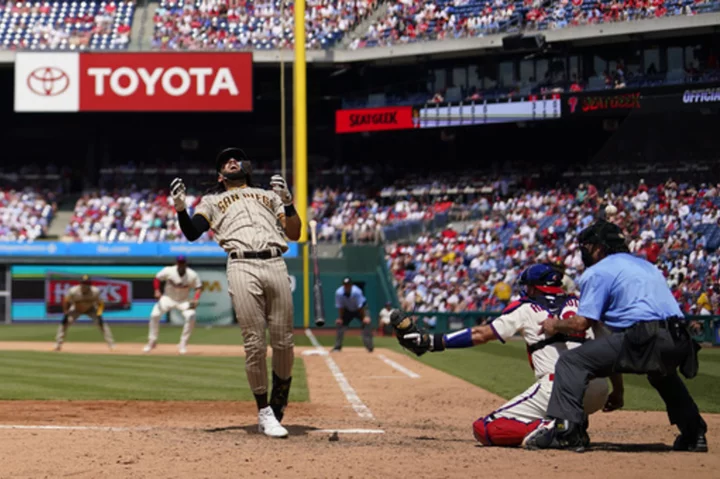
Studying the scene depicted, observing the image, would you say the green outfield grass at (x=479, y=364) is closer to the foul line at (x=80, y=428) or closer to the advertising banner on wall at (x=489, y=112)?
the foul line at (x=80, y=428)

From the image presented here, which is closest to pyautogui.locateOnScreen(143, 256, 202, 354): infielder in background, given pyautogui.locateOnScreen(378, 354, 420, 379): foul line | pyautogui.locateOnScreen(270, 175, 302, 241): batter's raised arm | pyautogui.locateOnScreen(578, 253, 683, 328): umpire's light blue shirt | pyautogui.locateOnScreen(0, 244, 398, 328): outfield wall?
pyautogui.locateOnScreen(378, 354, 420, 379): foul line

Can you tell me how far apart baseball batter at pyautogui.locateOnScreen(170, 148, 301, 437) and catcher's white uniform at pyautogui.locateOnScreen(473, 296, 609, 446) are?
5.12ft

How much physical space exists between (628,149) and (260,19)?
1773cm

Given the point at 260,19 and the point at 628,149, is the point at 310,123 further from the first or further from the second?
the point at 628,149

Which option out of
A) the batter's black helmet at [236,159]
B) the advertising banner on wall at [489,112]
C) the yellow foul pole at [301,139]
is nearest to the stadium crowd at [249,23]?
the advertising banner on wall at [489,112]

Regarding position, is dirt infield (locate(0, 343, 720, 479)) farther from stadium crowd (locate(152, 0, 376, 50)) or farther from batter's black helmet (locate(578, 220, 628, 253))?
stadium crowd (locate(152, 0, 376, 50))

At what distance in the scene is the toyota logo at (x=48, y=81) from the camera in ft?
131

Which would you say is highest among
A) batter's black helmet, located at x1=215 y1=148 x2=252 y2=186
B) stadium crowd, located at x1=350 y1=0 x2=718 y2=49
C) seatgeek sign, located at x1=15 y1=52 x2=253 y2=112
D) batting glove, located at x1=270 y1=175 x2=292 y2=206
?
stadium crowd, located at x1=350 y1=0 x2=718 y2=49

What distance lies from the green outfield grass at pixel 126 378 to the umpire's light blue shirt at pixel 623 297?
225 inches

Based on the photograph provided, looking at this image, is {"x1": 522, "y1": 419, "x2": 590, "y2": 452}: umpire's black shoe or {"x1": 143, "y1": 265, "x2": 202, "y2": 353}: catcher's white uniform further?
{"x1": 143, "y1": 265, "x2": 202, "y2": 353}: catcher's white uniform

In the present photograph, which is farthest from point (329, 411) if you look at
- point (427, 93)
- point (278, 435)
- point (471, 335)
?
point (427, 93)

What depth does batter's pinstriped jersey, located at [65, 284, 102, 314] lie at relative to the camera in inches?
878

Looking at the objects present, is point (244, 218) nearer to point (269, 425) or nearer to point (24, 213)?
point (269, 425)

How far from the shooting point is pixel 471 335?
7.35 meters
